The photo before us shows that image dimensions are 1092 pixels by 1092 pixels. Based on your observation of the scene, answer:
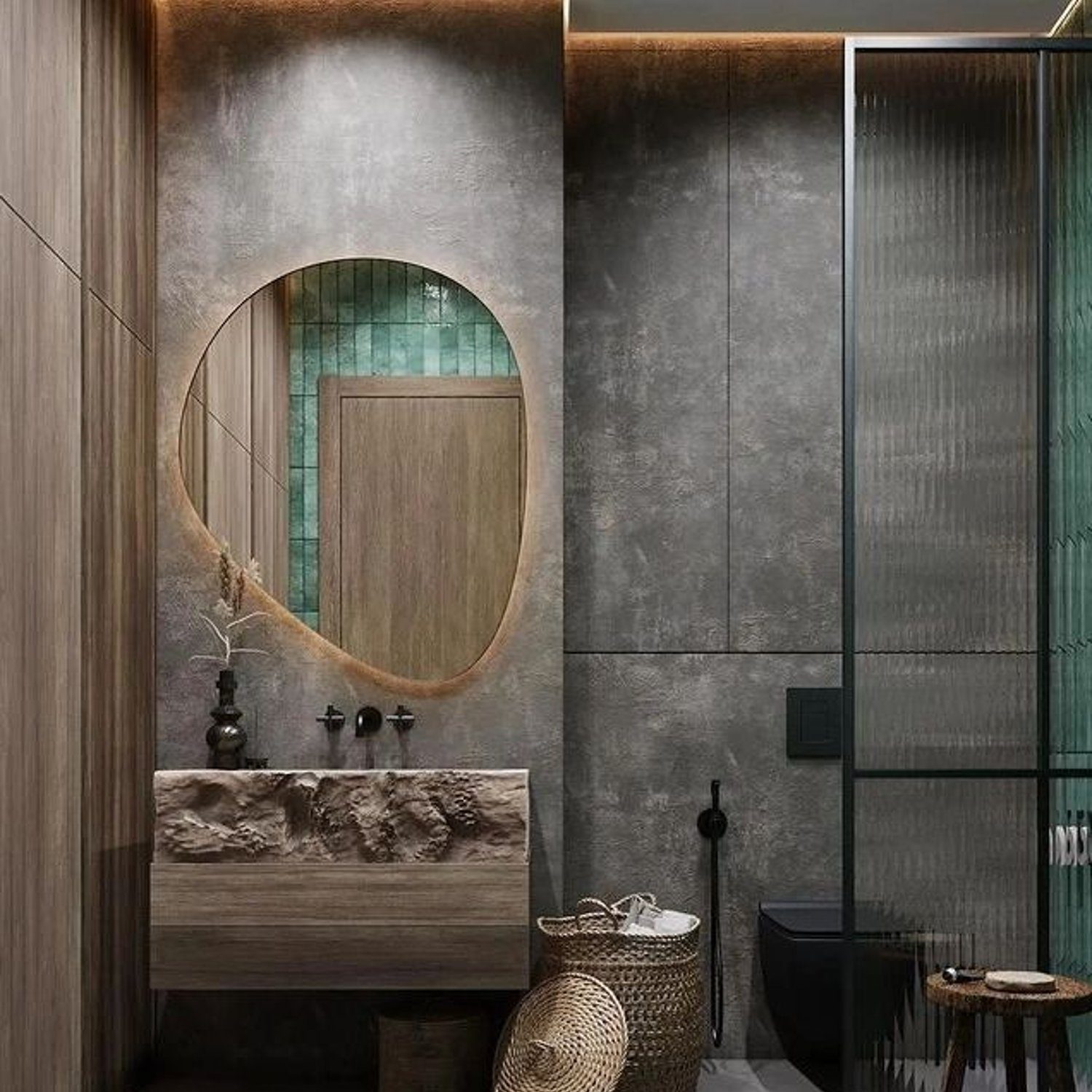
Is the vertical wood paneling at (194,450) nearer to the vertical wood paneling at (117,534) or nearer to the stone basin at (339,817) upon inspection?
the vertical wood paneling at (117,534)

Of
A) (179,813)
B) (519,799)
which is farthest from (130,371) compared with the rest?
(519,799)

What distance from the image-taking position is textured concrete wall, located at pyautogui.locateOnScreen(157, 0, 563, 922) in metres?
4.20

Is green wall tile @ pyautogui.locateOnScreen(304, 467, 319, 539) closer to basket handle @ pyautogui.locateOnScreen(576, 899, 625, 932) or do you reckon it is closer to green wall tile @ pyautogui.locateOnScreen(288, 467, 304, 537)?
green wall tile @ pyautogui.locateOnScreen(288, 467, 304, 537)

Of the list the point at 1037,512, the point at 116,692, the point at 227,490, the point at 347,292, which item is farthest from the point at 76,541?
the point at 1037,512

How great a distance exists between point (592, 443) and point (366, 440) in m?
0.66

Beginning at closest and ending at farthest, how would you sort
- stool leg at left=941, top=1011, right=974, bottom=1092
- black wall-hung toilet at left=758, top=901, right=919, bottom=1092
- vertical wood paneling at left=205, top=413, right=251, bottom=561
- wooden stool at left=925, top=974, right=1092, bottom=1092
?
wooden stool at left=925, top=974, right=1092, bottom=1092 < stool leg at left=941, top=1011, right=974, bottom=1092 < black wall-hung toilet at left=758, top=901, right=919, bottom=1092 < vertical wood paneling at left=205, top=413, right=251, bottom=561

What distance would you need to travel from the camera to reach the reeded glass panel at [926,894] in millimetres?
3441

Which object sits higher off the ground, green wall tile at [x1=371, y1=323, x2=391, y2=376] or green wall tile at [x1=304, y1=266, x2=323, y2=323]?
green wall tile at [x1=304, y1=266, x2=323, y2=323]

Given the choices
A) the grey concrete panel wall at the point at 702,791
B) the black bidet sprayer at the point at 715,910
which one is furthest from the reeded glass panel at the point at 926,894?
the grey concrete panel wall at the point at 702,791

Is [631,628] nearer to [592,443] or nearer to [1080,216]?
[592,443]

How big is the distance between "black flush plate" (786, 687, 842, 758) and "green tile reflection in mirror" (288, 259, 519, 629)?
46.0 inches

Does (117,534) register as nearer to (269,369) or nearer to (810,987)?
(269,369)

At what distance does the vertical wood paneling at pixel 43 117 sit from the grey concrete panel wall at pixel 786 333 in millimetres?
1839

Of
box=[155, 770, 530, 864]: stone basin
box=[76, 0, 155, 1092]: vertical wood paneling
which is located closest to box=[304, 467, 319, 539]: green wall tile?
box=[76, 0, 155, 1092]: vertical wood paneling
